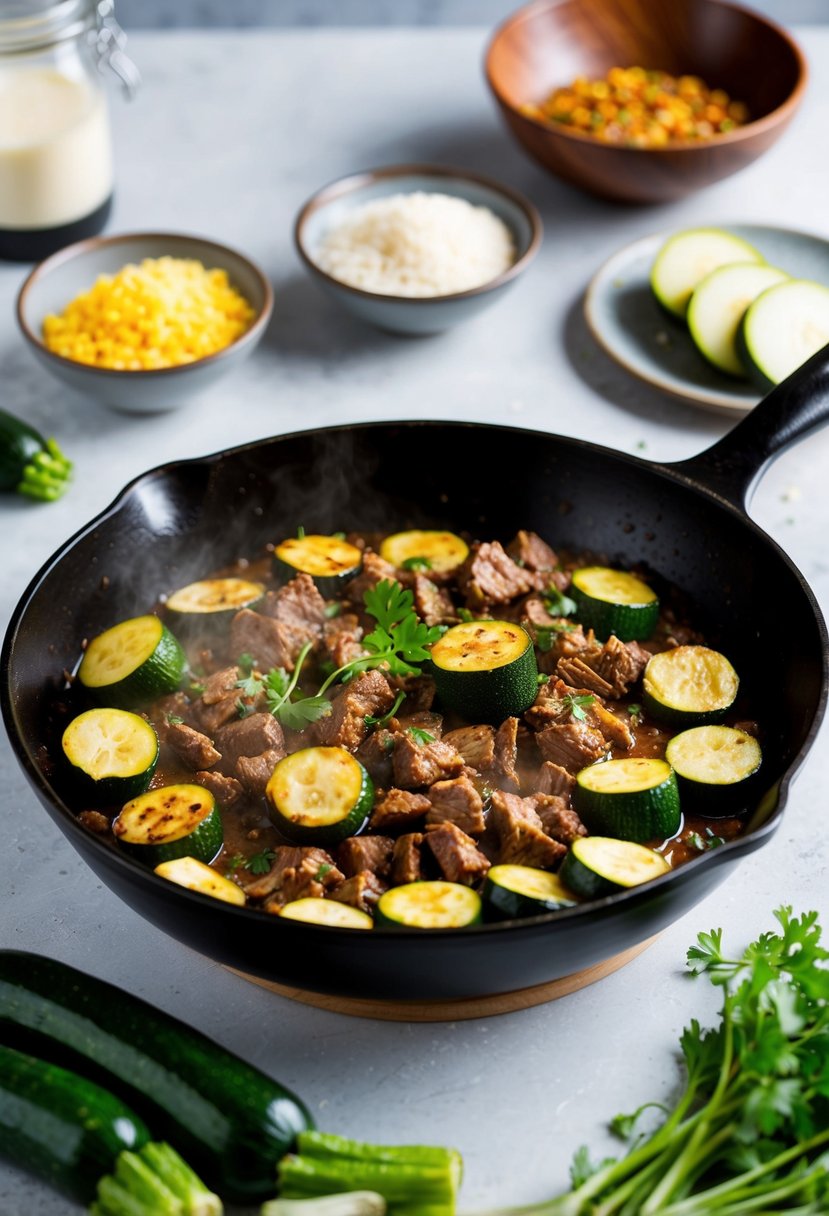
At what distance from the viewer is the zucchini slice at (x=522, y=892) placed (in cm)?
254

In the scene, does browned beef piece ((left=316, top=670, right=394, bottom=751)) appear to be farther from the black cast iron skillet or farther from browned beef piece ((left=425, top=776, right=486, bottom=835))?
the black cast iron skillet

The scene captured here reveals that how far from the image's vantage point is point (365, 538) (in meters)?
3.82

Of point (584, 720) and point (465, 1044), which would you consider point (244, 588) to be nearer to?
point (584, 720)

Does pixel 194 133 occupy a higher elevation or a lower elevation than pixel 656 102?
lower

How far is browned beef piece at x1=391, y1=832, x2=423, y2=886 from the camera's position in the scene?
8.90 feet

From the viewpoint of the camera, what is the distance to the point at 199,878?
8.79 feet

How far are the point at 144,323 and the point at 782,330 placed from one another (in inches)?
81.5

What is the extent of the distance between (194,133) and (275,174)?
521 millimetres

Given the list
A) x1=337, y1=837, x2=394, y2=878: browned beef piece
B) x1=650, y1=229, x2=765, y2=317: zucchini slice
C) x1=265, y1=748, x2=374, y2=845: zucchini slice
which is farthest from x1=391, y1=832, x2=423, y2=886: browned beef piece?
x1=650, y1=229, x2=765, y2=317: zucchini slice

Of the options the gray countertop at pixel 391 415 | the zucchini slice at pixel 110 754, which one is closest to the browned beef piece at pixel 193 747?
the zucchini slice at pixel 110 754

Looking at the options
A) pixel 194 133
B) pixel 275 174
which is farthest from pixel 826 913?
pixel 194 133

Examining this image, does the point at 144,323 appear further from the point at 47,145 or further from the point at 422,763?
the point at 422,763

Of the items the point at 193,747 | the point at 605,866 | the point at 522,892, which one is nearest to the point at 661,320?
the point at 193,747

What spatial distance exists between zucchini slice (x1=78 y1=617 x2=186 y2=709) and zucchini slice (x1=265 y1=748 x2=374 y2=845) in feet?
1.56
